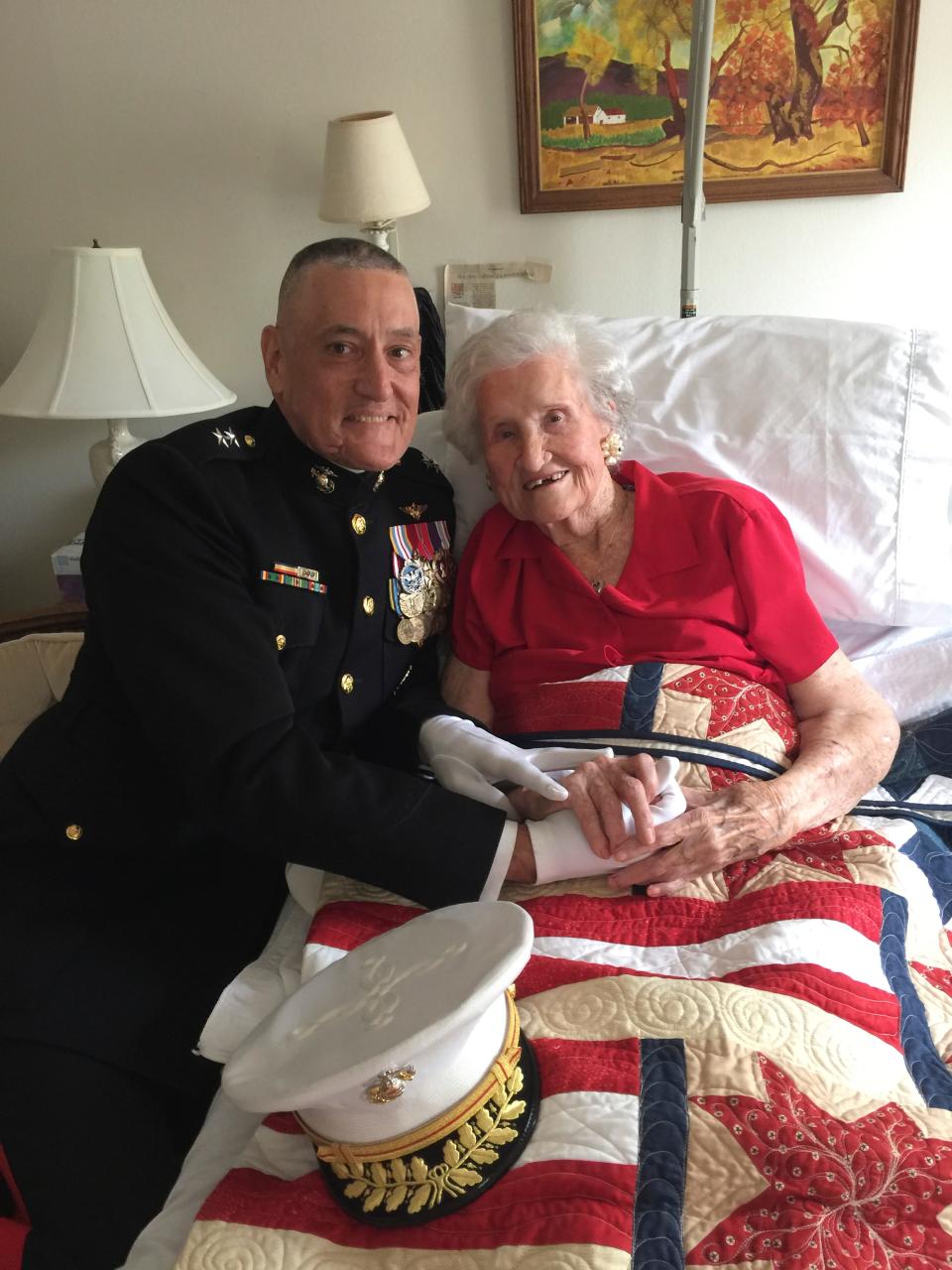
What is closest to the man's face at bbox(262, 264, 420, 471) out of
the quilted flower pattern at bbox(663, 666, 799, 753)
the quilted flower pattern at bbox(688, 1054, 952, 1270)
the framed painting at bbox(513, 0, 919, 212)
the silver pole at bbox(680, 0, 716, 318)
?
the quilted flower pattern at bbox(663, 666, 799, 753)

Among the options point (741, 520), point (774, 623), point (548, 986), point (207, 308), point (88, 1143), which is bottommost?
point (88, 1143)

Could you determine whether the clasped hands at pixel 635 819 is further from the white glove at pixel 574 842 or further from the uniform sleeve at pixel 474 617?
the uniform sleeve at pixel 474 617

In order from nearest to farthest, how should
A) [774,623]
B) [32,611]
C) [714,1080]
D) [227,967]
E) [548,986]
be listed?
[714,1080] < [548,986] < [227,967] < [774,623] < [32,611]

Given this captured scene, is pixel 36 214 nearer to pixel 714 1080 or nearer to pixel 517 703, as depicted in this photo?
pixel 517 703

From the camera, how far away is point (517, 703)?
1.42 m

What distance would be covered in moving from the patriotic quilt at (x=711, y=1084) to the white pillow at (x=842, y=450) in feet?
1.57

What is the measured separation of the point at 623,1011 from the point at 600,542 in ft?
2.35

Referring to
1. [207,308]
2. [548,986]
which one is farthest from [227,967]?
[207,308]

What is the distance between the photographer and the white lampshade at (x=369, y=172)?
2.07m

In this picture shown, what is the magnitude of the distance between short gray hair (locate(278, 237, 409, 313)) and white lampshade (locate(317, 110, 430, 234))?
87 centimetres

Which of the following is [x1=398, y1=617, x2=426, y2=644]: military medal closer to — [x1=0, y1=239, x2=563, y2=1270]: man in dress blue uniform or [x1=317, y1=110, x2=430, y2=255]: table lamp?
[x1=0, y1=239, x2=563, y2=1270]: man in dress blue uniform

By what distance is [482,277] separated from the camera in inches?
93.7

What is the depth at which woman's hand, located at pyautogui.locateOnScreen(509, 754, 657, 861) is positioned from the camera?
3.63ft

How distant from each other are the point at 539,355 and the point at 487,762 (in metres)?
0.60
